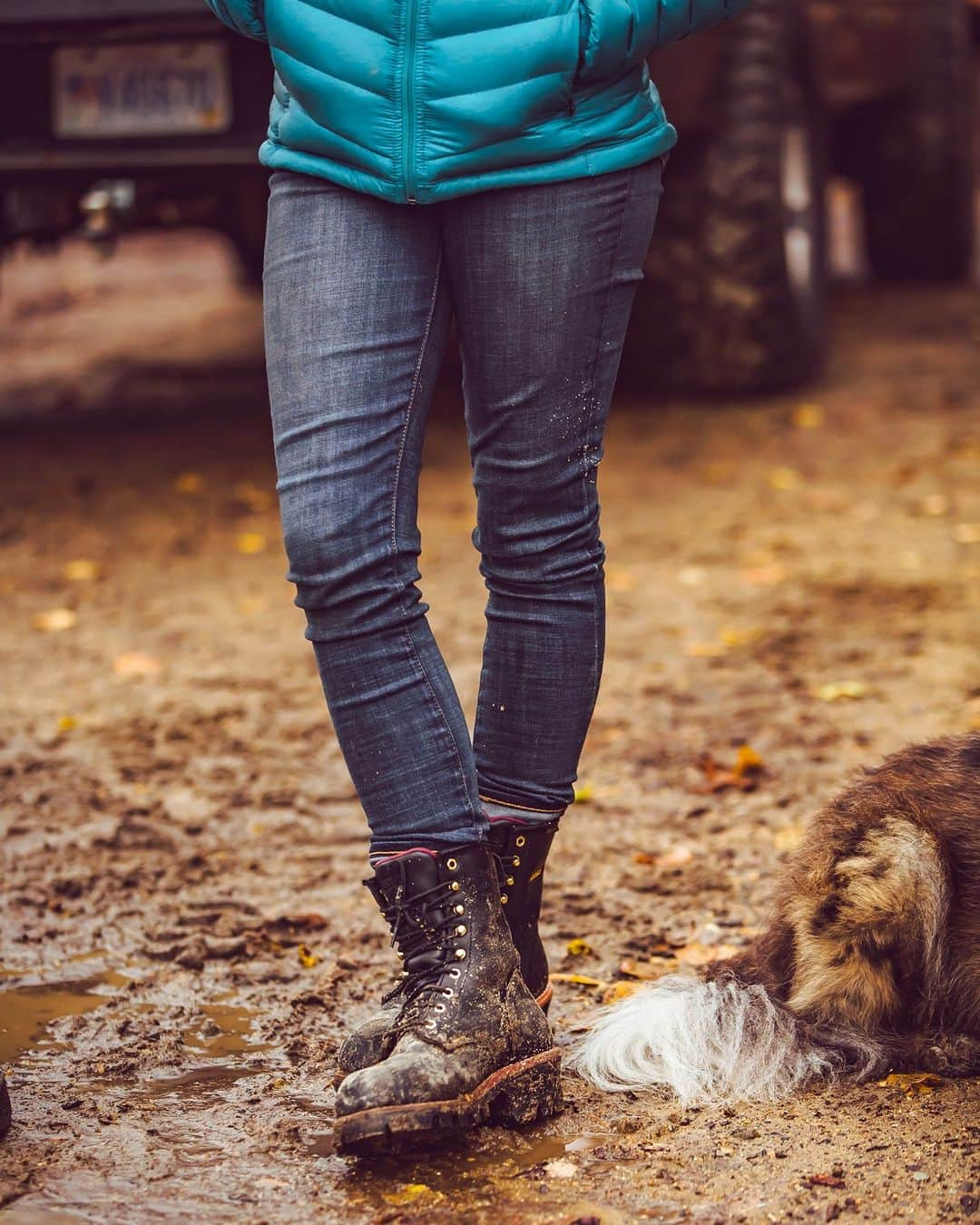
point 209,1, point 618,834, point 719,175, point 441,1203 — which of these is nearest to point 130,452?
point 719,175

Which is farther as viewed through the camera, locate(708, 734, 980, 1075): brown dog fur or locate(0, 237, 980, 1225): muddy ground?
locate(708, 734, 980, 1075): brown dog fur

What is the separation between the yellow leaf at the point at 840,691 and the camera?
4.09m

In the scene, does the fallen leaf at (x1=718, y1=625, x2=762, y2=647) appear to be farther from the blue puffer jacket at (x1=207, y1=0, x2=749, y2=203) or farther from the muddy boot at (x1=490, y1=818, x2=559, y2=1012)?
the blue puffer jacket at (x1=207, y1=0, x2=749, y2=203)

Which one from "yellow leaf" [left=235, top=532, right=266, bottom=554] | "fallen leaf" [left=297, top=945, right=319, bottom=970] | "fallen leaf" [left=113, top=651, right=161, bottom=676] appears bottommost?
"fallen leaf" [left=297, top=945, right=319, bottom=970]

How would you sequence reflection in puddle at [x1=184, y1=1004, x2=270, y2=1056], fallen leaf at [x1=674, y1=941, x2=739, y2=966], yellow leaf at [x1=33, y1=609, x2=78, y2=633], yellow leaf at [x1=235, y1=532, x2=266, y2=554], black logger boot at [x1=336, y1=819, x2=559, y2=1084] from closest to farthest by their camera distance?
black logger boot at [x1=336, y1=819, x2=559, y2=1084] → reflection in puddle at [x1=184, y1=1004, x2=270, y2=1056] → fallen leaf at [x1=674, y1=941, x2=739, y2=966] → yellow leaf at [x1=33, y1=609, x2=78, y2=633] → yellow leaf at [x1=235, y1=532, x2=266, y2=554]

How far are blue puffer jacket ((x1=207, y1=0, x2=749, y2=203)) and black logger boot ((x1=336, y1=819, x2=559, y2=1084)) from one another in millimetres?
904

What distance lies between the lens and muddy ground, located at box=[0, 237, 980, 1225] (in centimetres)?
207

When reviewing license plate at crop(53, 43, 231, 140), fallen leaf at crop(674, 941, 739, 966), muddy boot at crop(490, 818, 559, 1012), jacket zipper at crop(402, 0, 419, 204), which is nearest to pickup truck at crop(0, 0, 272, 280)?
license plate at crop(53, 43, 231, 140)

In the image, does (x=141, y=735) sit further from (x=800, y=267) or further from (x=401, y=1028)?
(x=800, y=267)

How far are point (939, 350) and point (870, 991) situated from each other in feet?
18.8

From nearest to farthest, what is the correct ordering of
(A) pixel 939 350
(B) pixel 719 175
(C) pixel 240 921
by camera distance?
1. (C) pixel 240 921
2. (B) pixel 719 175
3. (A) pixel 939 350

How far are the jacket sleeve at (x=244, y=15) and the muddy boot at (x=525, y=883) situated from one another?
1.14m

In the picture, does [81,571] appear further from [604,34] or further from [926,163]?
[926,163]

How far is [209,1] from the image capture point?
7.23ft
